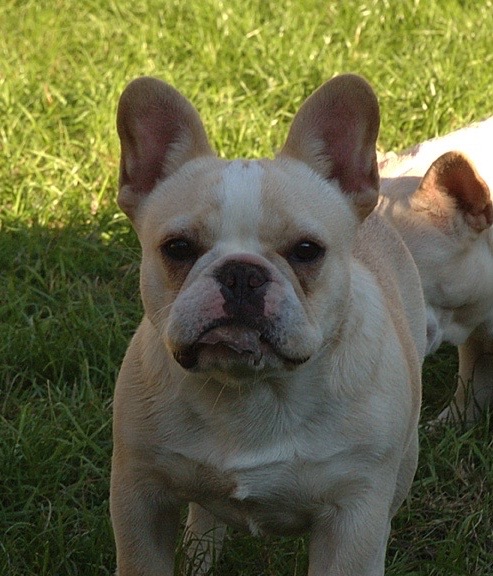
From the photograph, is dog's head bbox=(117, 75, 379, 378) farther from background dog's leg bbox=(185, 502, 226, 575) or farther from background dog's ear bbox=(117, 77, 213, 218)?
background dog's leg bbox=(185, 502, 226, 575)

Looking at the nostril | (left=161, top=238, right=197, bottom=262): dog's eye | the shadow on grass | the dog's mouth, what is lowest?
the shadow on grass

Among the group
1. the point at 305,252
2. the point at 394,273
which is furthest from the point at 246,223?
the point at 394,273

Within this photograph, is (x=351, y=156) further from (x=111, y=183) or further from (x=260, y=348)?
(x=111, y=183)

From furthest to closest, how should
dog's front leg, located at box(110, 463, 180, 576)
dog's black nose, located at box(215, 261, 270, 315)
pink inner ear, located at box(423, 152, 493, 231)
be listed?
pink inner ear, located at box(423, 152, 493, 231) < dog's front leg, located at box(110, 463, 180, 576) < dog's black nose, located at box(215, 261, 270, 315)

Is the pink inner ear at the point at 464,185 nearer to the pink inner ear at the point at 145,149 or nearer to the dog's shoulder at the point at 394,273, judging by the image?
the dog's shoulder at the point at 394,273

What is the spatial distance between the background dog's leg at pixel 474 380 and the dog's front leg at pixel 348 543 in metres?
1.38

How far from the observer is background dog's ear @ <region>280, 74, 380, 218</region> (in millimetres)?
2982

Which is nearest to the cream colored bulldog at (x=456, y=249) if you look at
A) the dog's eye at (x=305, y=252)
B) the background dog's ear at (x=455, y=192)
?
the background dog's ear at (x=455, y=192)

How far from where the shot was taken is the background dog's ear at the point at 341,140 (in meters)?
2.98

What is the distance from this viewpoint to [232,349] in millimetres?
2592

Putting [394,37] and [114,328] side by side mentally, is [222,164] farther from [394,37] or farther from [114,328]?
[394,37]

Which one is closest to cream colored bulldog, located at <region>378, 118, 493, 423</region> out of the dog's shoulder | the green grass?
the green grass

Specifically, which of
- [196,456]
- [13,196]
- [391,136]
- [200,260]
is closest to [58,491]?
[196,456]

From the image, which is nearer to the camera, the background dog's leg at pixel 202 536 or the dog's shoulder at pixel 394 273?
the dog's shoulder at pixel 394 273
